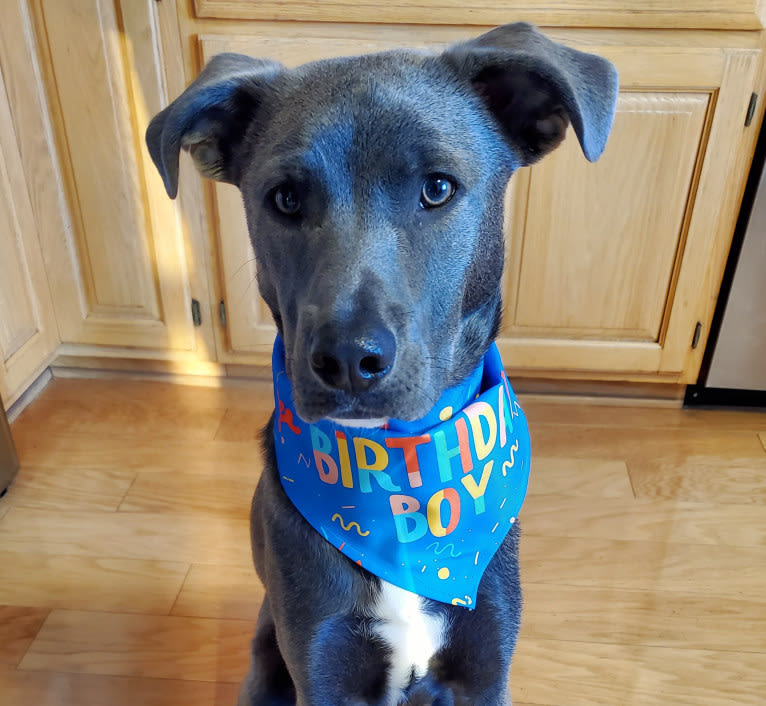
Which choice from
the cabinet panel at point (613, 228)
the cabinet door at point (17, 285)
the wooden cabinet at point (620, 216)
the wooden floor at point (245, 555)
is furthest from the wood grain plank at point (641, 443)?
the cabinet door at point (17, 285)

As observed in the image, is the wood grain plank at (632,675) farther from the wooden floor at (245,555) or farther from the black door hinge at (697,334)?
the black door hinge at (697,334)

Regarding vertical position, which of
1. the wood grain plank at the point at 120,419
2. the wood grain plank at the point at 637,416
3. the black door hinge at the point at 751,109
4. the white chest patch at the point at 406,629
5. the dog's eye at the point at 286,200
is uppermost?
the dog's eye at the point at 286,200

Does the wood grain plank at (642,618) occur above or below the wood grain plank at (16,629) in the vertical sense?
above

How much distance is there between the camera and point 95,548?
5.48 feet

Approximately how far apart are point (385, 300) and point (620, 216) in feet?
4.16

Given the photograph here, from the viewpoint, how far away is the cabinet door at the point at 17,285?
1.86 meters

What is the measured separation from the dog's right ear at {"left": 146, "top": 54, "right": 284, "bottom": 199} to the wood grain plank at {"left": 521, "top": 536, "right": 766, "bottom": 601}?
1098 mm

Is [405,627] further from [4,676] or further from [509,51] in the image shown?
[4,676]

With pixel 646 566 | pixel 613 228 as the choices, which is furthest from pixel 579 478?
pixel 613 228

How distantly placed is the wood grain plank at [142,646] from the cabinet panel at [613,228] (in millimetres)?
1093

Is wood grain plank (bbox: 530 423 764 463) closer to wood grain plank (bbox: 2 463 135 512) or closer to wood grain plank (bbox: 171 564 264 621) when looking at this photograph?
wood grain plank (bbox: 171 564 264 621)

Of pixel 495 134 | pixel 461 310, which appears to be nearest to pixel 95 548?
pixel 461 310

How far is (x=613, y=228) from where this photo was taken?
1.87 metres

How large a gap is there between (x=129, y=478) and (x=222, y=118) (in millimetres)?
1196
